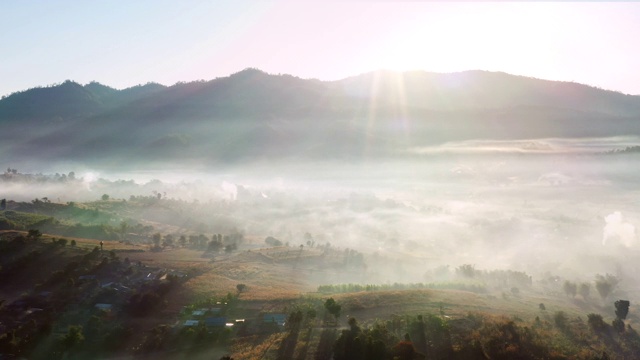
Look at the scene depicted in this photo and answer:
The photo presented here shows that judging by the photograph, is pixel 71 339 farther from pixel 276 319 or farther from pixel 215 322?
pixel 276 319

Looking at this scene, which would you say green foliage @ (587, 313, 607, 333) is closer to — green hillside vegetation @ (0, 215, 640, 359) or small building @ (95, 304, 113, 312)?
green hillside vegetation @ (0, 215, 640, 359)

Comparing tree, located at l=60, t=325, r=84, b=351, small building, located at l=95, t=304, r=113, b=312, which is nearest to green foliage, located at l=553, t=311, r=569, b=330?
tree, located at l=60, t=325, r=84, b=351

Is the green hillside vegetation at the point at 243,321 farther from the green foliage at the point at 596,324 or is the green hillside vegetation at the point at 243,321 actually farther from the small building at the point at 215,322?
the small building at the point at 215,322

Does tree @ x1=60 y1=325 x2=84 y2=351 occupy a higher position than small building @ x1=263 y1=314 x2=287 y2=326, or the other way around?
tree @ x1=60 y1=325 x2=84 y2=351

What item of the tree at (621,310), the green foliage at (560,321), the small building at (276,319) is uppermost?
the small building at (276,319)

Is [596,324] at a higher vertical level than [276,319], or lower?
lower

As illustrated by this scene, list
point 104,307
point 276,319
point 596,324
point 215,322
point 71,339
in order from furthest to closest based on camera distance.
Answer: point 596,324 → point 104,307 → point 276,319 → point 215,322 → point 71,339

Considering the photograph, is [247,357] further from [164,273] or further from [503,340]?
[164,273]

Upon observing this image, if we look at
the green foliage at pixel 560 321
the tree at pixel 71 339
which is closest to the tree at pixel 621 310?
the green foliage at pixel 560 321

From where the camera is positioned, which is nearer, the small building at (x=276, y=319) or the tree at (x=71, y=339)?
the tree at (x=71, y=339)

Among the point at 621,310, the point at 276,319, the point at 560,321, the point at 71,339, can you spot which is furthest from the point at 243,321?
the point at 621,310

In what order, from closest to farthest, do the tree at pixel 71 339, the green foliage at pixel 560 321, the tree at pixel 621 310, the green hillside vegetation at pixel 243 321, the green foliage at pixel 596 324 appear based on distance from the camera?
the green hillside vegetation at pixel 243 321
the tree at pixel 71 339
the green foliage at pixel 560 321
the green foliage at pixel 596 324
the tree at pixel 621 310
